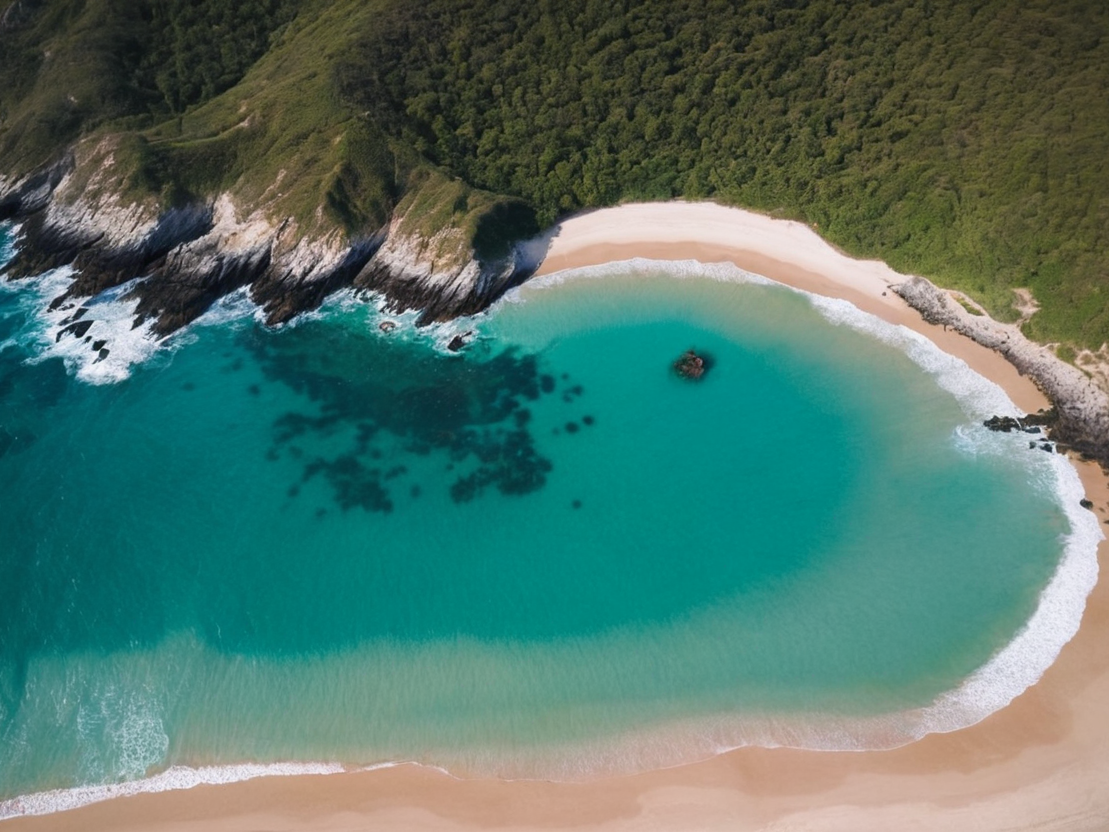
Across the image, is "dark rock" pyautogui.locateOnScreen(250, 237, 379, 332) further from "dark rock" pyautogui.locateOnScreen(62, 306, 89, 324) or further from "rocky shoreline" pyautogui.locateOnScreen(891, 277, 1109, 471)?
"rocky shoreline" pyautogui.locateOnScreen(891, 277, 1109, 471)

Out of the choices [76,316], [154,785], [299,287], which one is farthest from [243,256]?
[154,785]

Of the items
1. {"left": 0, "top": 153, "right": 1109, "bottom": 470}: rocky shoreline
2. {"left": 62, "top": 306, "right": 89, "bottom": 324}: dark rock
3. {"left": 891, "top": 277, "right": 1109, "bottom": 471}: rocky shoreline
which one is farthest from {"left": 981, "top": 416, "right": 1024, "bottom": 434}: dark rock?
{"left": 62, "top": 306, "right": 89, "bottom": 324}: dark rock

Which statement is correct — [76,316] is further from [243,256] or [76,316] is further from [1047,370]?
[1047,370]

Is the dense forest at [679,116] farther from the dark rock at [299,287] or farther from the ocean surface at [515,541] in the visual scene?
the ocean surface at [515,541]

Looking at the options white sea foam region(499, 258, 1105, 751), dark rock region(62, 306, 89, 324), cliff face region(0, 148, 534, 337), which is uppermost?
cliff face region(0, 148, 534, 337)

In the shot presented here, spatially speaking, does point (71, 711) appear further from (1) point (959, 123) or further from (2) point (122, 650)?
(1) point (959, 123)
